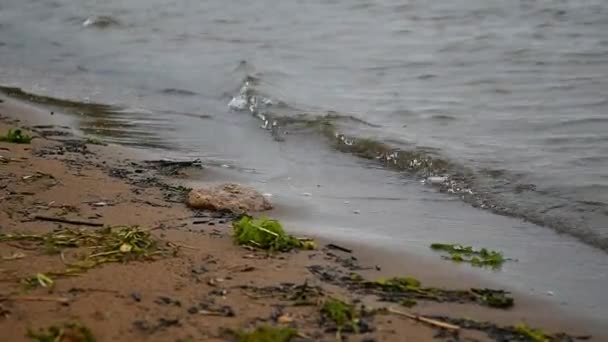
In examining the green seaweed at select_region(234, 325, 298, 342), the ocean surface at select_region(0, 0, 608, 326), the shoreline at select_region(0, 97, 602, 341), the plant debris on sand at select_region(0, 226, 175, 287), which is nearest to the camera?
the green seaweed at select_region(234, 325, 298, 342)

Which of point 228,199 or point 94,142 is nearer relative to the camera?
point 228,199

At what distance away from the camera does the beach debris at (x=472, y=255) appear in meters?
Answer: 4.33

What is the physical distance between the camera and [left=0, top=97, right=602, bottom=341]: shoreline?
10.2 feet

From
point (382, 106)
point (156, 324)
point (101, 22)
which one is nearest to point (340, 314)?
point (156, 324)

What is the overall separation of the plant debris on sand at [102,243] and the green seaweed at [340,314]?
1.00 m

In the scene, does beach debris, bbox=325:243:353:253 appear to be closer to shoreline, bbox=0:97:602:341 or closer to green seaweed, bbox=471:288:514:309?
shoreline, bbox=0:97:602:341

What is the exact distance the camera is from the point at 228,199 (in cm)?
493

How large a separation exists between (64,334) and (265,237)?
1.49 meters

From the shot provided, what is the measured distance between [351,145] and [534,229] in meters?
2.55

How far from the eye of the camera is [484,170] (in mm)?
6406

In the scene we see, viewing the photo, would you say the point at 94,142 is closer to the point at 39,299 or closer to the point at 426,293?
the point at 39,299

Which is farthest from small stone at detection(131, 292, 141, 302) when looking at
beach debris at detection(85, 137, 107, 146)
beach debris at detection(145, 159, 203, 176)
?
beach debris at detection(85, 137, 107, 146)

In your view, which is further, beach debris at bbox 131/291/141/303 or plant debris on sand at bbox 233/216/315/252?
plant debris on sand at bbox 233/216/315/252

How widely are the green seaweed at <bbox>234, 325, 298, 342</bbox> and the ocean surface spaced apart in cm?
160
